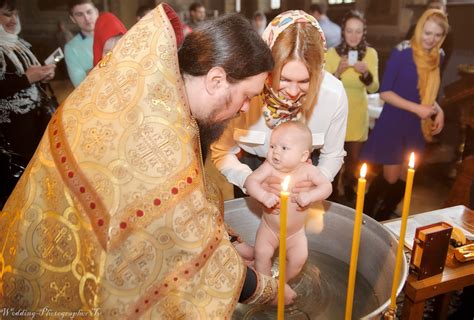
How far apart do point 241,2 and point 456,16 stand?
1626 millimetres

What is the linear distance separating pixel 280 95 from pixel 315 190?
38 cm

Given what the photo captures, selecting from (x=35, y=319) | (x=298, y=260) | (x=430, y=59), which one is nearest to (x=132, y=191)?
Result: (x=35, y=319)

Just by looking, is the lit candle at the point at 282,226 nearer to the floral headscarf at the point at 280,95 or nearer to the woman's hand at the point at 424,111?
the floral headscarf at the point at 280,95

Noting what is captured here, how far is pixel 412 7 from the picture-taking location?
10.7 ft

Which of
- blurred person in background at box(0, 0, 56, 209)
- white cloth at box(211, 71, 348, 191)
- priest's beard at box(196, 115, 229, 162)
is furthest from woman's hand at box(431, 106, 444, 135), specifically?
blurred person in background at box(0, 0, 56, 209)

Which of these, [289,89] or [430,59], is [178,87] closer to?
[289,89]

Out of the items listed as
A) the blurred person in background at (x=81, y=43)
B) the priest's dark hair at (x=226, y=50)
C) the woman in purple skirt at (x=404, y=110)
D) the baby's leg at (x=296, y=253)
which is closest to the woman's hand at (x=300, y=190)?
the baby's leg at (x=296, y=253)

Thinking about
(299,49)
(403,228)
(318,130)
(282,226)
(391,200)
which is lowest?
(391,200)

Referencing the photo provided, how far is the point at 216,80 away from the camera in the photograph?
1193 millimetres

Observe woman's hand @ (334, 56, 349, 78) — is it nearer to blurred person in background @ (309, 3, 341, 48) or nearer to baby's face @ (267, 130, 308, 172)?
blurred person in background @ (309, 3, 341, 48)

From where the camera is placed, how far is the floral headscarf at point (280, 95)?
5.29 ft

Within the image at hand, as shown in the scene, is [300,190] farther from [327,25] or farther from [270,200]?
[327,25]

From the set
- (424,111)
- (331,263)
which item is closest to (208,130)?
(331,263)

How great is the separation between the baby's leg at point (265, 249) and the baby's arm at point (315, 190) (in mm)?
177
